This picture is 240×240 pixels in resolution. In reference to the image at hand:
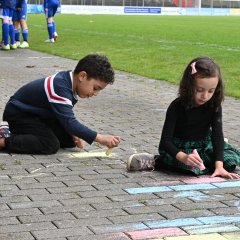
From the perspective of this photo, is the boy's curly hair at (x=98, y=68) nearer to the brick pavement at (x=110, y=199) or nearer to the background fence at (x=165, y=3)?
the brick pavement at (x=110, y=199)

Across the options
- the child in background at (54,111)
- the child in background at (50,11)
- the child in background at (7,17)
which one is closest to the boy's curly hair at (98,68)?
the child in background at (54,111)

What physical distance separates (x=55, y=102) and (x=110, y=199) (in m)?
1.49

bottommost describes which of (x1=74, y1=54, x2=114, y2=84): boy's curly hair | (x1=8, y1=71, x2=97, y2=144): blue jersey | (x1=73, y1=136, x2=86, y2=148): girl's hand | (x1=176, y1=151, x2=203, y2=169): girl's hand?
(x1=73, y1=136, x2=86, y2=148): girl's hand

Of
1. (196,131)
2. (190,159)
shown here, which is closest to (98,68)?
(196,131)

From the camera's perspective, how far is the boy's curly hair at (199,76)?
17.5 ft

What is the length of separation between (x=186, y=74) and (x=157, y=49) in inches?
558

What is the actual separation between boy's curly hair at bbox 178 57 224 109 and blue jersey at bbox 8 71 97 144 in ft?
2.75

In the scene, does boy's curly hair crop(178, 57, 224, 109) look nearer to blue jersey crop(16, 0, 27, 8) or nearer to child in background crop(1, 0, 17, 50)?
child in background crop(1, 0, 17, 50)

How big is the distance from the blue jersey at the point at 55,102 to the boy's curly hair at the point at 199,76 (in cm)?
84

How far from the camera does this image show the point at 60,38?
989 inches

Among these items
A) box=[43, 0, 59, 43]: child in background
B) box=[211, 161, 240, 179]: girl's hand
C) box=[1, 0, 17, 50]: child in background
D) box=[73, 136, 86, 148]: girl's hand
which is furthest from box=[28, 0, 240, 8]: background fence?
box=[211, 161, 240, 179]: girl's hand

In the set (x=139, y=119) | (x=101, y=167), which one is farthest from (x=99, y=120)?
(x=101, y=167)

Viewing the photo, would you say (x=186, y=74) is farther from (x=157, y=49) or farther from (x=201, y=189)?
(x=157, y=49)

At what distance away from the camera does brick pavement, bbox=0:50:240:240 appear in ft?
13.5
